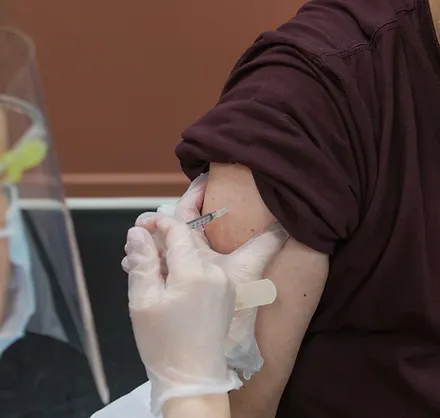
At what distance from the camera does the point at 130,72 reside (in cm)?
212

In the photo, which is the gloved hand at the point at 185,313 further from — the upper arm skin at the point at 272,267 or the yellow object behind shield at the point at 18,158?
the yellow object behind shield at the point at 18,158

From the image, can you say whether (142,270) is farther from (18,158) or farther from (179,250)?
(18,158)

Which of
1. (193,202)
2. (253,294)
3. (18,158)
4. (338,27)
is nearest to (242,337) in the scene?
(253,294)

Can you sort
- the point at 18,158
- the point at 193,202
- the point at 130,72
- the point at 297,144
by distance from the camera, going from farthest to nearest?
the point at 130,72, the point at 18,158, the point at 193,202, the point at 297,144

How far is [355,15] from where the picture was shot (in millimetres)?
832

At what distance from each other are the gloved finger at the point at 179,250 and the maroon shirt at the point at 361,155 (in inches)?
3.4

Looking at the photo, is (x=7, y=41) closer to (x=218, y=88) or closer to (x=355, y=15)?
(x=218, y=88)

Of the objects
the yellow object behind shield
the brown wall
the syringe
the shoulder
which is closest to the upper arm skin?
the syringe

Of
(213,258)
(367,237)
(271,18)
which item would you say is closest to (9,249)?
(213,258)

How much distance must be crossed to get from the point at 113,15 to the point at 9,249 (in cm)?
87

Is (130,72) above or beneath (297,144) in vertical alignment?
beneath

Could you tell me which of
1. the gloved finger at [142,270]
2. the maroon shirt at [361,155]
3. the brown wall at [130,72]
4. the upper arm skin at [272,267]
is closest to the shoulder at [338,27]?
the maroon shirt at [361,155]

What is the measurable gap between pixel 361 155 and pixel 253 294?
20 cm

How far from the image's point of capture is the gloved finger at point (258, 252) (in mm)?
805
